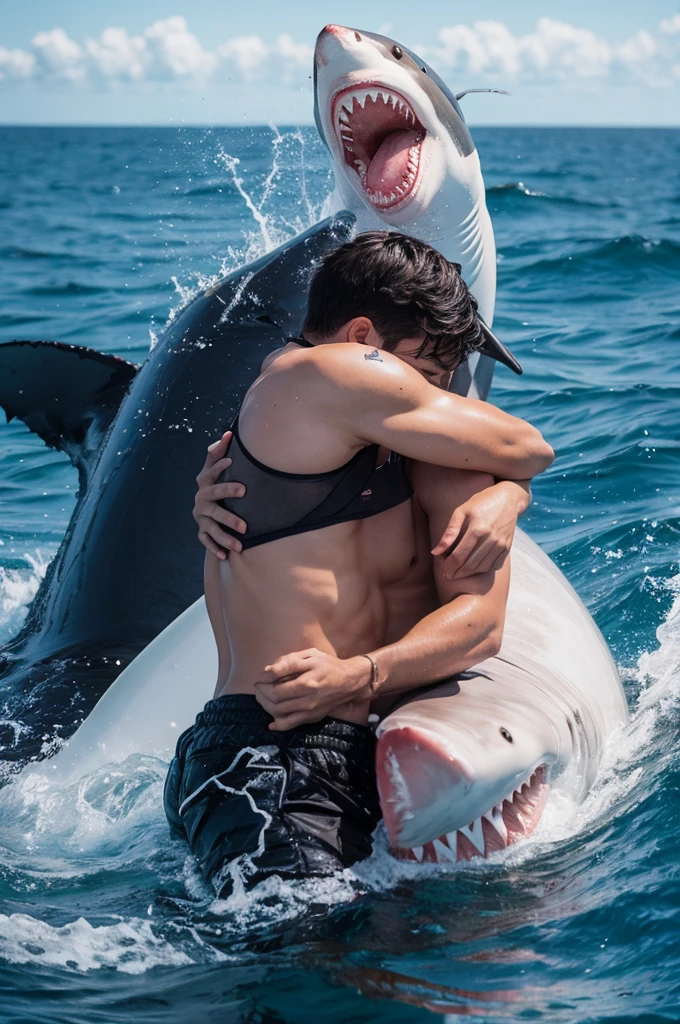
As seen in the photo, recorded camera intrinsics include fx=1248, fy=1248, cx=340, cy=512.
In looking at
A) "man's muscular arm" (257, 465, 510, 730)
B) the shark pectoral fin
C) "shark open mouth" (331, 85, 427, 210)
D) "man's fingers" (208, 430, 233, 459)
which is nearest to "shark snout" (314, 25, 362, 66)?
"shark open mouth" (331, 85, 427, 210)

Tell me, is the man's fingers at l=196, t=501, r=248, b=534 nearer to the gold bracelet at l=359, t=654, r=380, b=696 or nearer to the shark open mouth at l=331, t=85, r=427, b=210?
the gold bracelet at l=359, t=654, r=380, b=696

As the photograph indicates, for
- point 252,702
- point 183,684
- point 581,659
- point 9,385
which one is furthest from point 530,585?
point 9,385

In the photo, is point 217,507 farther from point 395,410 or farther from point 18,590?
point 18,590

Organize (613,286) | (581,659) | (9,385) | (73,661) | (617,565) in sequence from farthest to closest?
1. (613,286)
2. (617,565)
3. (9,385)
4. (73,661)
5. (581,659)

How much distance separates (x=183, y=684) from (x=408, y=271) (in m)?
2.23

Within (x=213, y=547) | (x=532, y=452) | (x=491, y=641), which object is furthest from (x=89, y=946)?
(x=532, y=452)

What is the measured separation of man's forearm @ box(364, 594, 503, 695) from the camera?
153 inches

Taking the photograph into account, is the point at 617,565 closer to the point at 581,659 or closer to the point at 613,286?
the point at 581,659

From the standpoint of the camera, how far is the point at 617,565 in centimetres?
795

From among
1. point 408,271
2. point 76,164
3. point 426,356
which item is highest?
point 408,271

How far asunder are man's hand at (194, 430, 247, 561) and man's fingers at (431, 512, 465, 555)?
0.63 m

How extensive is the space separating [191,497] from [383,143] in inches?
83.4

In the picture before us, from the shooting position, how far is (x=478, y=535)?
397 centimetres

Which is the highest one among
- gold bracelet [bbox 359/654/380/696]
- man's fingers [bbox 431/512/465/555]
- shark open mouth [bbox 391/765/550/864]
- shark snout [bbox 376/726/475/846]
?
man's fingers [bbox 431/512/465/555]
